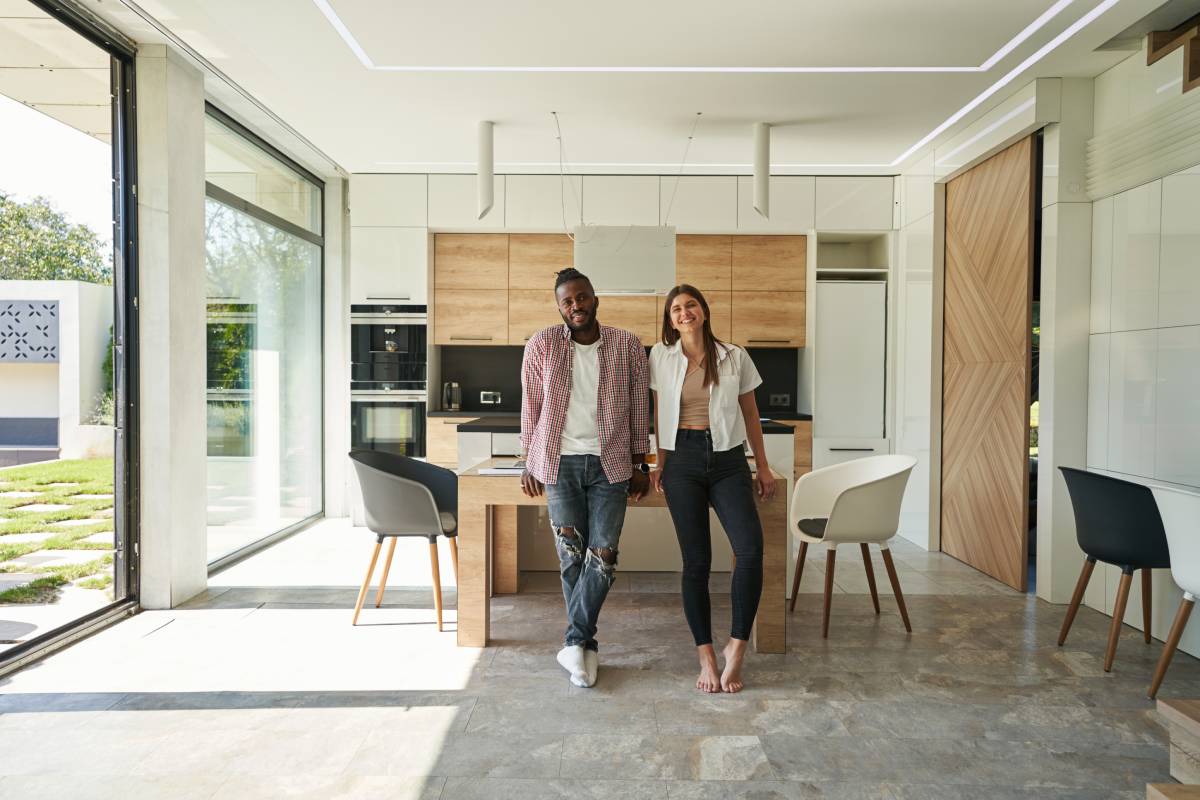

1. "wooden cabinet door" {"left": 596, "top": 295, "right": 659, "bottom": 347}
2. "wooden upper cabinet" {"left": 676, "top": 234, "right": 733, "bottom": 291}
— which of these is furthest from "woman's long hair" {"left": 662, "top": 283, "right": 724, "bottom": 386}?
"wooden upper cabinet" {"left": 676, "top": 234, "right": 733, "bottom": 291}

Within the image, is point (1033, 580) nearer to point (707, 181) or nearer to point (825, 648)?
point (825, 648)

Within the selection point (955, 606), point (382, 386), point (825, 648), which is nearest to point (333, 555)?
point (382, 386)

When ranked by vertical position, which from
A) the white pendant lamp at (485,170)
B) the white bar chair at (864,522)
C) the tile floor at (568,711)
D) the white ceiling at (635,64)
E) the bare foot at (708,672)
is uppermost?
the white ceiling at (635,64)

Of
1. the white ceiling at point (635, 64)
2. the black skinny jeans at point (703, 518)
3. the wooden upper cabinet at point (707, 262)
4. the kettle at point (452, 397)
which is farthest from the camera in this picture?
the kettle at point (452, 397)

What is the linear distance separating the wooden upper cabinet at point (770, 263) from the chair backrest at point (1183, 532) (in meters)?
3.67

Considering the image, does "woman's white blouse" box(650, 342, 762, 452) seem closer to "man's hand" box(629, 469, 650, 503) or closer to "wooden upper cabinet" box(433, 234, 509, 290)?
"man's hand" box(629, 469, 650, 503)

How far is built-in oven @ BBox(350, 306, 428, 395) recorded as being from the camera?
6.14 meters

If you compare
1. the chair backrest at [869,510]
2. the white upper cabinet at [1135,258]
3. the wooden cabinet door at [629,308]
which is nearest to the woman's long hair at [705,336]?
the chair backrest at [869,510]

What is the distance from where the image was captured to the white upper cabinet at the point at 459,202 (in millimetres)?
6094

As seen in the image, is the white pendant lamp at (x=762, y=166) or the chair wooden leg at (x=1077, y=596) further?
the white pendant lamp at (x=762, y=166)

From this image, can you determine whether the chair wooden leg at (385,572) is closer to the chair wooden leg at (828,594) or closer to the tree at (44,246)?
the tree at (44,246)

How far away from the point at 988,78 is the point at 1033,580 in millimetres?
2749

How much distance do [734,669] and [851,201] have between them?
4.33 meters

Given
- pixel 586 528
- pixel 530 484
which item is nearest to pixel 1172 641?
pixel 586 528
